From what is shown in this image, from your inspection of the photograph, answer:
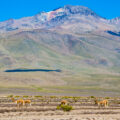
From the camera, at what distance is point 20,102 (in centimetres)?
3194

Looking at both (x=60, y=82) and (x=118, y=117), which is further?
(x=60, y=82)

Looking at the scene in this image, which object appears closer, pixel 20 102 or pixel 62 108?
pixel 62 108

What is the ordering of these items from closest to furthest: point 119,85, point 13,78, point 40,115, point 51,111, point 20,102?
1. point 40,115
2. point 51,111
3. point 20,102
4. point 119,85
5. point 13,78

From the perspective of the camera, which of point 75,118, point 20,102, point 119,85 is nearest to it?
point 75,118

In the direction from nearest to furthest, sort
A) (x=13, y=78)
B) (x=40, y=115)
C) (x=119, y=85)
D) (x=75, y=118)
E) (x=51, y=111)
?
(x=75, y=118), (x=40, y=115), (x=51, y=111), (x=119, y=85), (x=13, y=78)

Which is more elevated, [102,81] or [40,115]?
[102,81]

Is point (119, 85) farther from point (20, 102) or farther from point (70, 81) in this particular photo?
point (20, 102)

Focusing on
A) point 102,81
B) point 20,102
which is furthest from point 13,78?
point 20,102

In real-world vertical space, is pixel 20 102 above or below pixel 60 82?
below

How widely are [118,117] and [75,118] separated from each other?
11.3 ft

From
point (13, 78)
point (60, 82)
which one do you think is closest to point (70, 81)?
point (60, 82)

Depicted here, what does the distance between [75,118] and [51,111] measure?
4.24 m

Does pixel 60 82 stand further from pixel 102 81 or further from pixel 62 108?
pixel 62 108

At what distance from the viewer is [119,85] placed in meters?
131
